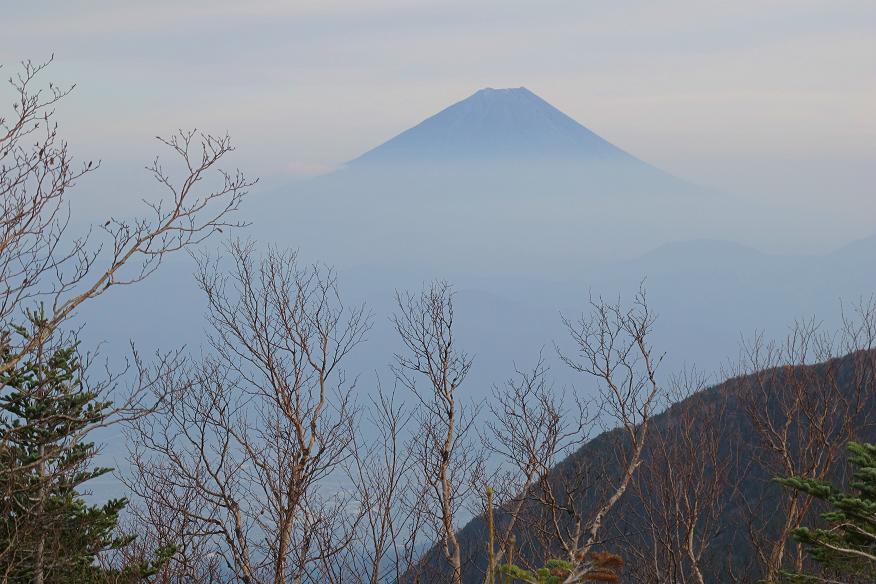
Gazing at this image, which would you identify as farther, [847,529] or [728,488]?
[728,488]

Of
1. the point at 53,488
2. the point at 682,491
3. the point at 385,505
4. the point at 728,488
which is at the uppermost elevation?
the point at 728,488

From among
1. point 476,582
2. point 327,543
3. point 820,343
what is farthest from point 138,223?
point 476,582

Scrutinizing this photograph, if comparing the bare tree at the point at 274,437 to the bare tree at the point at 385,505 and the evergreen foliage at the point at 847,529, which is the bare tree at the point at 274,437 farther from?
the evergreen foliage at the point at 847,529

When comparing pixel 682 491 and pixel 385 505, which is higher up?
pixel 682 491

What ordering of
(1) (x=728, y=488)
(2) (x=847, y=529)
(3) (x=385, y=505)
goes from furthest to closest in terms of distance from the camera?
1. (1) (x=728, y=488)
2. (3) (x=385, y=505)
3. (2) (x=847, y=529)

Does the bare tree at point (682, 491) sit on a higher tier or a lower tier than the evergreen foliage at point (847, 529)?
higher

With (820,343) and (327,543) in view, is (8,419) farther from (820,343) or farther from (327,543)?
(820,343)

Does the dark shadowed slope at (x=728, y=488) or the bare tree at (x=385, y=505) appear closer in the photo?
the bare tree at (x=385, y=505)

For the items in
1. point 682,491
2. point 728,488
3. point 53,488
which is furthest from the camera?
point 728,488

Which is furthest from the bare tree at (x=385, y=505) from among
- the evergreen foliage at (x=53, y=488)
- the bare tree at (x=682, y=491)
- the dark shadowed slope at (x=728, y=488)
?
the dark shadowed slope at (x=728, y=488)

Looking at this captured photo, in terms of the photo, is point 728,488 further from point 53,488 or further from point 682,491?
point 53,488

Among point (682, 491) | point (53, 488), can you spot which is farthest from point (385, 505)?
point (682, 491)

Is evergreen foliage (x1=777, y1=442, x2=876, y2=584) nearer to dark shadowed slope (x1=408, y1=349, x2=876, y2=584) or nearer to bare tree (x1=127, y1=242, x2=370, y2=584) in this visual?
bare tree (x1=127, y1=242, x2=370, y2=584)

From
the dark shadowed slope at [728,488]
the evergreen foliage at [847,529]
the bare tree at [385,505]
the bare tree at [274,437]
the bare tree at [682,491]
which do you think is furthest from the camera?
the dark shadowed slope at [728,488]
